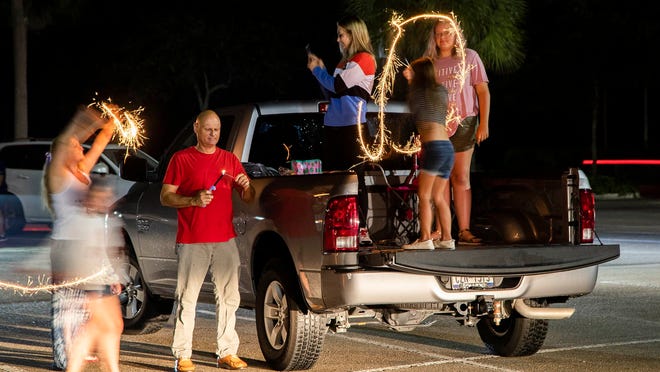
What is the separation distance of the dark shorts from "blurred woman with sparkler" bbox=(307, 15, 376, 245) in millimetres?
712

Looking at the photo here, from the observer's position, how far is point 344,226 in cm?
798

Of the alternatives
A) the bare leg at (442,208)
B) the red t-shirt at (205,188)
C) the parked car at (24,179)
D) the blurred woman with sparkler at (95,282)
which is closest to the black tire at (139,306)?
the blurred woman with sparkler at (95,282)

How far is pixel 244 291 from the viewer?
30.3 ft

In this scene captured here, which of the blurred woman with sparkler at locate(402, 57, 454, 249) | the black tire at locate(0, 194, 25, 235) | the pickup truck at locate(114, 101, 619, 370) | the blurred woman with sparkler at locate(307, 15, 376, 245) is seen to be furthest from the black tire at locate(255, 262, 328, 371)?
the black tire at locate(0, 194, 25, 235)

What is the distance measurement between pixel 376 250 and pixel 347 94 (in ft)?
5.97

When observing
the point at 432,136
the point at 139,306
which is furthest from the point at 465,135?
the point at 139,306

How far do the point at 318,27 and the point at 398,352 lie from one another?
128 feet

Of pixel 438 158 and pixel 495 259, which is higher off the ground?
pixel 438 158

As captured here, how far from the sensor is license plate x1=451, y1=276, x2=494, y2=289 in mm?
8211

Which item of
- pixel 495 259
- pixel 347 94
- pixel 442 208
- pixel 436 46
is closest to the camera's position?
pixel 495 259

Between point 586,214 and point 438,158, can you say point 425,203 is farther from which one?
point 586,214

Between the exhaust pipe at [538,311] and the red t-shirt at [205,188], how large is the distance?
6.62 ft

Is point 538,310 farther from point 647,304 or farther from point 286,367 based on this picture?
point 647,304

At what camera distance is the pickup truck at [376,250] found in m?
7.99
